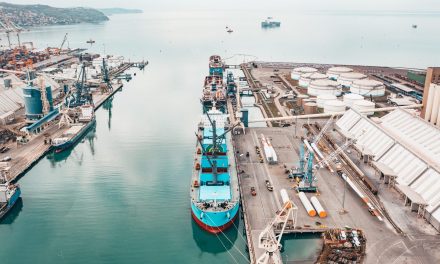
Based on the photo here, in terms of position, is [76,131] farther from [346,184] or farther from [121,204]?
[346,184]

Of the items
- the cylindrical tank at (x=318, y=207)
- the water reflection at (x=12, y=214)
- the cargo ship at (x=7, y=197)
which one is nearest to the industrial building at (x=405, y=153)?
the cylindrical tank at (x=318, y=207)

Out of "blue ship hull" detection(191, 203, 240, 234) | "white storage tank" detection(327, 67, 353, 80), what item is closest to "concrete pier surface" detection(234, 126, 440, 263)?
"blue ship hull" detection(191, 203, 240, 234)

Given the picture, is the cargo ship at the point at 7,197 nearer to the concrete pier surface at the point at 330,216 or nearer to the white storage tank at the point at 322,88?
the concrete pier surface at the point at 330,216

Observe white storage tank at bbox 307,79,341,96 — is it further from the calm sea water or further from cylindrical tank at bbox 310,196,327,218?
cylindrical tank at bbox 310,196,327,218

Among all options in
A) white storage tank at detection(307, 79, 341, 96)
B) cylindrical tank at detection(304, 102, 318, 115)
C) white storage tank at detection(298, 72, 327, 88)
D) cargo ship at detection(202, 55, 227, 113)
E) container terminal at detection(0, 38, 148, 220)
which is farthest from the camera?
white storage tank at detection(298, 72, 327, 88)

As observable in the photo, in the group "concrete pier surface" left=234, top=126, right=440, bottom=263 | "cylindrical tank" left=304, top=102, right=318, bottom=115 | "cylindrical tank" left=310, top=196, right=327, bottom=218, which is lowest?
"concrete pier surface" left=234, top=126, right=440, bottom=263

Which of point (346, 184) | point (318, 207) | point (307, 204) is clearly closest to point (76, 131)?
point (307, 204)
